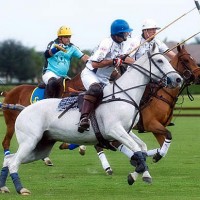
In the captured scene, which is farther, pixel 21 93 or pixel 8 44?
pixel 8 44

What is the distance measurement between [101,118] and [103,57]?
0.98 m

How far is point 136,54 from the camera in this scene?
16391 millimetres

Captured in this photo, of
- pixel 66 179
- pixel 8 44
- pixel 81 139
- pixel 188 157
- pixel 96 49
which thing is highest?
pixel 96 49

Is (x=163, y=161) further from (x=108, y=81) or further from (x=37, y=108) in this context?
(x=37, y=108)

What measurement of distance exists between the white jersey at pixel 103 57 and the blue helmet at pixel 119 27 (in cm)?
17

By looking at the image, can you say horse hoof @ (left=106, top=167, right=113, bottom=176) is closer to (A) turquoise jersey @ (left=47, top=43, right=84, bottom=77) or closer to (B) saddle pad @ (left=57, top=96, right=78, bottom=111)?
(B) saddle pad @ (left=57, top=96, right=78, bottom=111)

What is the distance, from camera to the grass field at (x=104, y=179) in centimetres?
1231

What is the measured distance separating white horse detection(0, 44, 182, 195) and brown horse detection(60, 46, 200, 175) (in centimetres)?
281

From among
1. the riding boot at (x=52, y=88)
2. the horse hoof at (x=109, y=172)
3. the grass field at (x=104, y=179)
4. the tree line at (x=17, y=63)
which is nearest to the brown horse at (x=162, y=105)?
the grass field at (x=104, y=179)

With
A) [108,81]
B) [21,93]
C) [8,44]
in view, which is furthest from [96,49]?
[8,44]

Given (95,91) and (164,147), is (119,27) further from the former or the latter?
(164,147)

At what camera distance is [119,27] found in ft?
43.7

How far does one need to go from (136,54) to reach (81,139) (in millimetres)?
3874

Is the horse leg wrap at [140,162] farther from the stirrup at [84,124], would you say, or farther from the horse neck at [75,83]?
the horse neck at [75,83]
